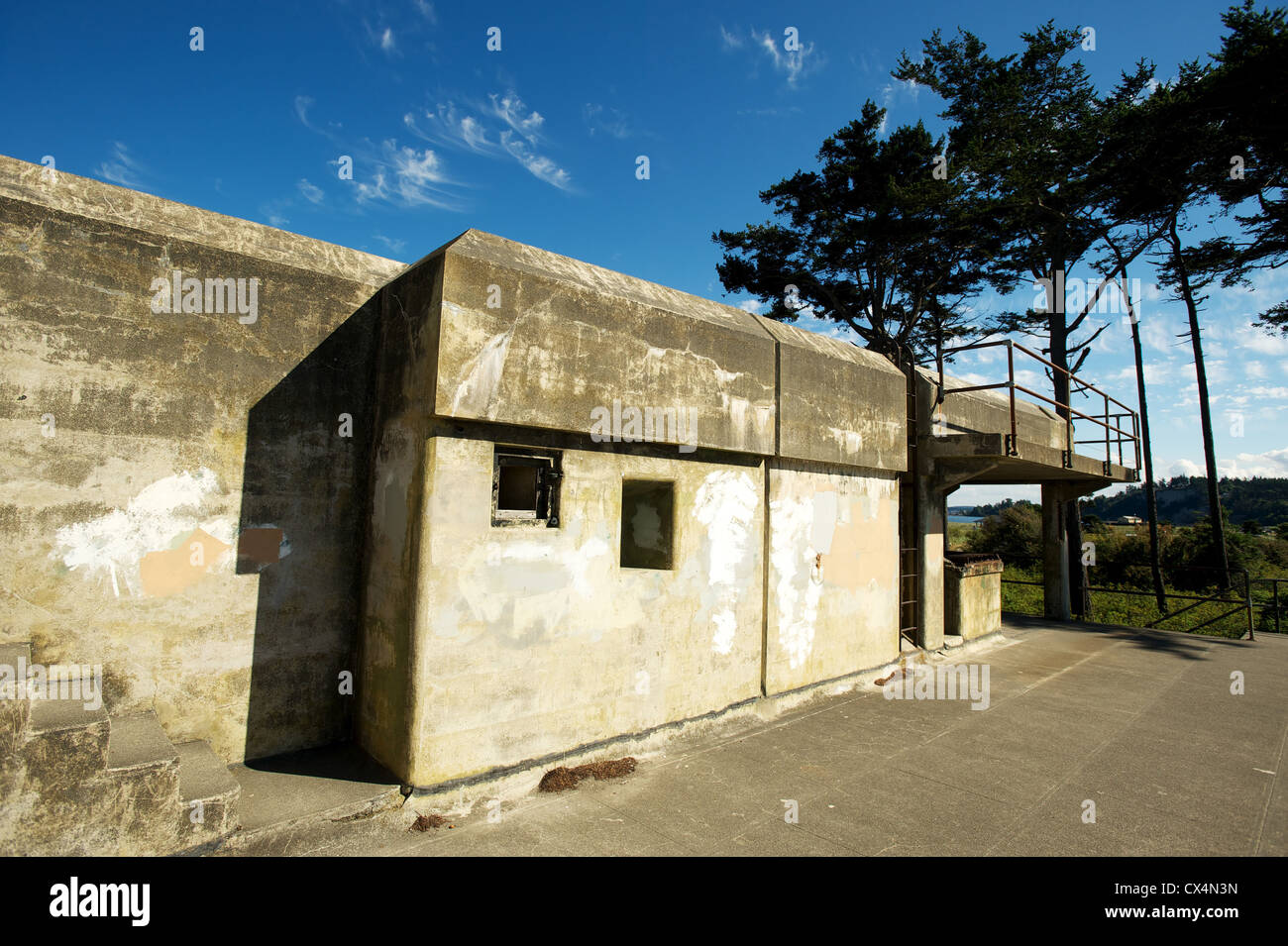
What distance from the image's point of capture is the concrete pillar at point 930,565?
8.84 m

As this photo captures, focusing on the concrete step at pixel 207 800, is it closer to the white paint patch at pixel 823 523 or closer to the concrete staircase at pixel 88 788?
the concrete staircase at pixel 88 788

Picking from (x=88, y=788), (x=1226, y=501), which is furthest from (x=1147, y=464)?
(x=1226, y=501)

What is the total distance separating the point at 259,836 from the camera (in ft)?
11.5

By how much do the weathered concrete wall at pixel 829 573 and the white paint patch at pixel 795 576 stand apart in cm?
1

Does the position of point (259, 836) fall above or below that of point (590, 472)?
below

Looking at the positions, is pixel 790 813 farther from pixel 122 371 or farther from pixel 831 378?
pixel 122 371

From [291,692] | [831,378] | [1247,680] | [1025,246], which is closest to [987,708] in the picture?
[831,378]

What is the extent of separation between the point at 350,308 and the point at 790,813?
15.7ft

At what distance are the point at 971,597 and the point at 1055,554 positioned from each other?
402 cm

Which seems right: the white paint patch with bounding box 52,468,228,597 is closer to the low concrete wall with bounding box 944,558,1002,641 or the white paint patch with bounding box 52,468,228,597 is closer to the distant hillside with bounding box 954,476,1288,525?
the low concrete wall with bounding box 944,558,1002,641

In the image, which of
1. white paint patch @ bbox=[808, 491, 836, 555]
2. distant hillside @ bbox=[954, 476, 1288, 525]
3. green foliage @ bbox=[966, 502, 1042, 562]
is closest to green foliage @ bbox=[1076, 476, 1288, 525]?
distant hillside @ bbox=[954, 476, 1288, 525]

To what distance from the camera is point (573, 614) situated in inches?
190

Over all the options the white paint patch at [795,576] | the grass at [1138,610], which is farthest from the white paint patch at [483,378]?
the grass at [1138,610]

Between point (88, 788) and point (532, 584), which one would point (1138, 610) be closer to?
point (532, 584)
